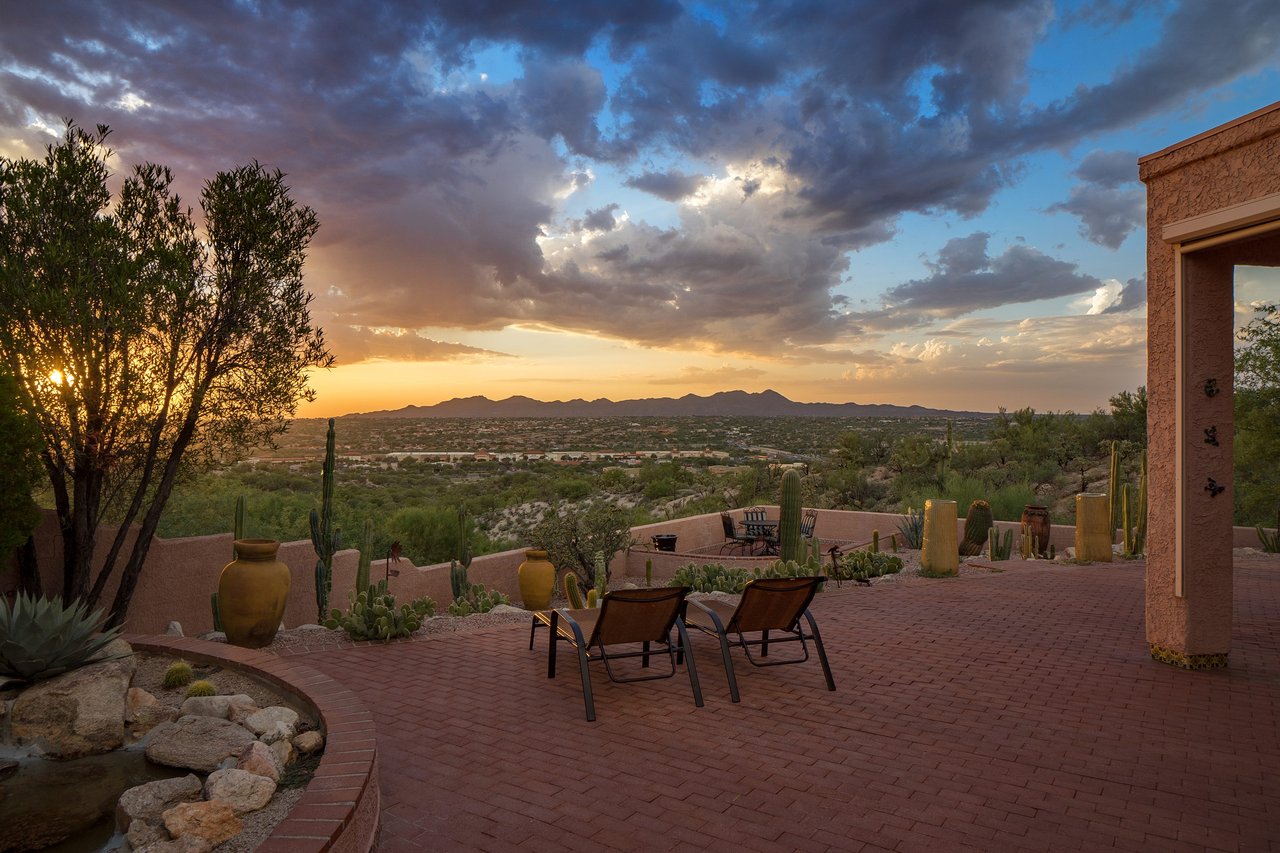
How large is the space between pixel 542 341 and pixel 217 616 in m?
30.7

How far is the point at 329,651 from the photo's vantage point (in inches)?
270

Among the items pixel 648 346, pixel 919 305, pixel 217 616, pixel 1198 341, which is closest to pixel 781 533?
pixel 1198 341

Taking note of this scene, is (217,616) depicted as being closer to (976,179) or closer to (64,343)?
(64,343)

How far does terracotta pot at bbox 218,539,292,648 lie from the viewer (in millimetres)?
6828

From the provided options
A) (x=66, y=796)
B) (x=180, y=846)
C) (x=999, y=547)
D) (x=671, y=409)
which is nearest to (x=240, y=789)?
(x=180, y=846)

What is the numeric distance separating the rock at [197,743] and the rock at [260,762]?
0.53ft

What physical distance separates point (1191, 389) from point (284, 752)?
691 centimetres

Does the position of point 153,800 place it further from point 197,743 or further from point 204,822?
point 197,743

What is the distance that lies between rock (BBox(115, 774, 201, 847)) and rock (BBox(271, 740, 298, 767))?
0.38 meters

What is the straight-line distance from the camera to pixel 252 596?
6852 millimetres

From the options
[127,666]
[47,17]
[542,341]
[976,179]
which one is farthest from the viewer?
[542,341]

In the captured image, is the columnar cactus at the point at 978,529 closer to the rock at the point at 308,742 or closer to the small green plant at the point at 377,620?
the small green plant at the point at 377,620

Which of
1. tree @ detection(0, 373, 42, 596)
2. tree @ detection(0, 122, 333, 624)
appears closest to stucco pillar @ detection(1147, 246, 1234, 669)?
tree @ detection(0, 122, 333, 624)

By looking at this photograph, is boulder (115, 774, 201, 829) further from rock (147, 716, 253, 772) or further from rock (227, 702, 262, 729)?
rock (227, 702, 262, 729)
